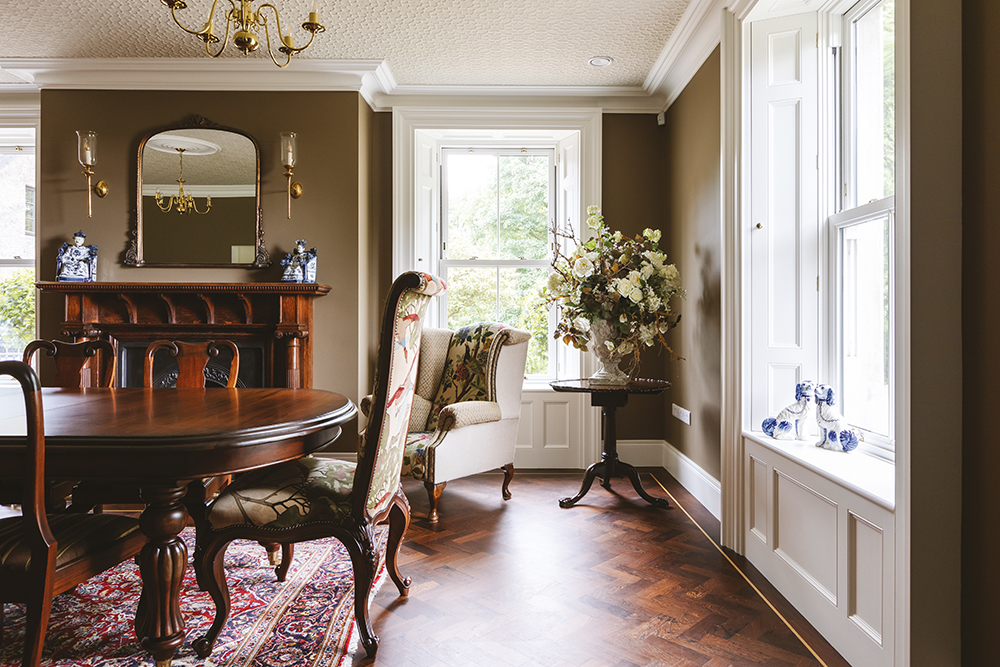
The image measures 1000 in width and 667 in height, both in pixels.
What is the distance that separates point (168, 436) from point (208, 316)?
2549 millimetres

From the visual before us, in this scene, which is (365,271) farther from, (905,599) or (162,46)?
(905,599)

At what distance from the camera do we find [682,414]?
3.81m

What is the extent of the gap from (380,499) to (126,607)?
1.07 m

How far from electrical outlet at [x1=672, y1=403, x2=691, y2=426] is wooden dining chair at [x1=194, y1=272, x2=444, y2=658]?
2373 millimetres

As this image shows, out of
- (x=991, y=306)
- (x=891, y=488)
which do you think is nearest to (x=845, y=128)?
(x=991, y=306)

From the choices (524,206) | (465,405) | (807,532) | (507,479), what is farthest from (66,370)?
(807,532)

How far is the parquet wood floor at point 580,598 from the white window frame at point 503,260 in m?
1.48

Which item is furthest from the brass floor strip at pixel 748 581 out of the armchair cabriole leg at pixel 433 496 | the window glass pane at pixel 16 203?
the window glass pane at pixel 16 203

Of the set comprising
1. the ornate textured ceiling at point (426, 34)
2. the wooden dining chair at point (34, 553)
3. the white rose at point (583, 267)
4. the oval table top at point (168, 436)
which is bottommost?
the wooden dining chair at point (34, 553)

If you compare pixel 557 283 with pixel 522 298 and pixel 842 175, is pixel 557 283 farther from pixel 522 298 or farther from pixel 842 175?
pixel 842 175

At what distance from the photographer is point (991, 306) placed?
1350 millimetres

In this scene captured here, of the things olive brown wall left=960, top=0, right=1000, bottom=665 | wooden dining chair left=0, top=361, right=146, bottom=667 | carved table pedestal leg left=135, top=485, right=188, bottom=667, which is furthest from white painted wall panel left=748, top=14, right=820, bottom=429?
wooden dining chair left=0, top=361, right=146, bottom=667

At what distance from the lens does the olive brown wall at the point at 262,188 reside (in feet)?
12.7

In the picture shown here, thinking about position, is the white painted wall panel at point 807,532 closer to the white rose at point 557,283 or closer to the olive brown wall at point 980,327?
the olive brown wall at point 980,327
